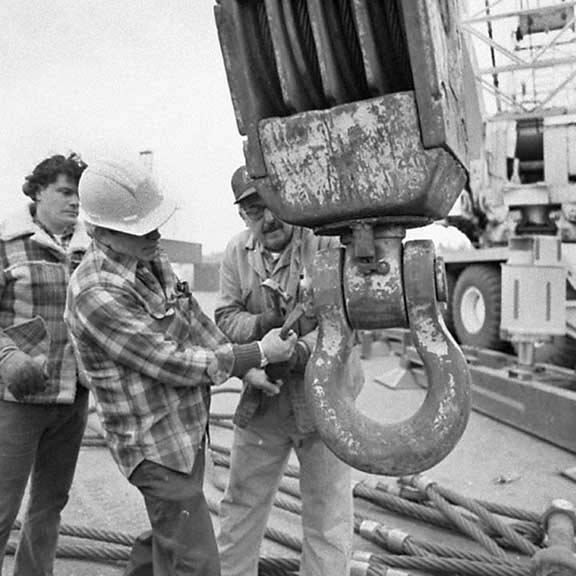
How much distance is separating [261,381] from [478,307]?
5.42 meters

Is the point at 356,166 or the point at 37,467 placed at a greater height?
the point at 356,166

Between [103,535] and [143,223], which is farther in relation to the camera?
[103,535]

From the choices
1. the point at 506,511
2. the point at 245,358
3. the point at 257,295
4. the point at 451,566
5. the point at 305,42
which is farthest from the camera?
the point at 506,511

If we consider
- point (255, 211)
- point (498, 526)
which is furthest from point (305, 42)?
point (498, 526)

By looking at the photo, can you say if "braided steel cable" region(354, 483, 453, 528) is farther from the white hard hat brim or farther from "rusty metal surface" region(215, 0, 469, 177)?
"rusty metal surface" region(215, 0, 469, 177)

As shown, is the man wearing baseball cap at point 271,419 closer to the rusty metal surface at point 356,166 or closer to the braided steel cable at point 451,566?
the braided steel cable at point 451,566

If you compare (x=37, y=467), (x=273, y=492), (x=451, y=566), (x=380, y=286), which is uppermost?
(x=380, y=286)

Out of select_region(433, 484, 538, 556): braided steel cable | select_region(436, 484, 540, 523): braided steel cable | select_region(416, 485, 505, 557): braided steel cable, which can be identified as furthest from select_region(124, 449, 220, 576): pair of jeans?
select_region(436, 484, 540, 523): braided steel cable

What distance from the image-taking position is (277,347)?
1.87 m

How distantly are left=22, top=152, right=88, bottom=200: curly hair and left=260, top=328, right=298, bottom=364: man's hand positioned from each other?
0.98m

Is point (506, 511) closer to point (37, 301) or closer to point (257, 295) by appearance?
point (257, 295)

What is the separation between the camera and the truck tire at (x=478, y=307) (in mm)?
6625

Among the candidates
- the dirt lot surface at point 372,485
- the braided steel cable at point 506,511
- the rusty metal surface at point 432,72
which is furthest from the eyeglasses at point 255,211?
the braided steel cable at point 506,511

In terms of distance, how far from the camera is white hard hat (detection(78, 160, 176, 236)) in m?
1.81
